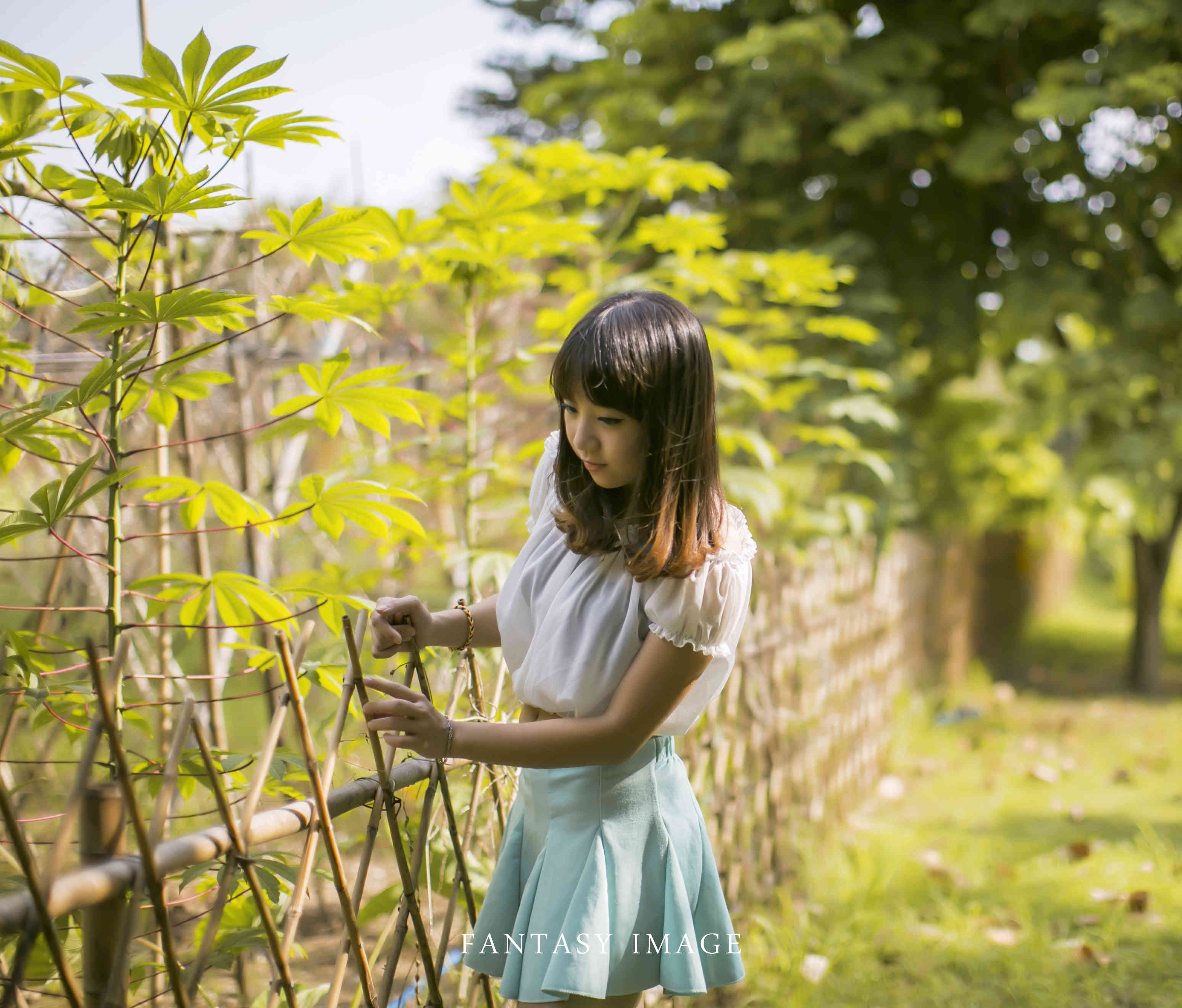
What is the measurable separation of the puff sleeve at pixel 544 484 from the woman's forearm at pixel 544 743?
391 millimetres

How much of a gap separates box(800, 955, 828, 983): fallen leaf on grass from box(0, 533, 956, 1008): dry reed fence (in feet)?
0.84

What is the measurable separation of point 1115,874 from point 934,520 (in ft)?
9.59

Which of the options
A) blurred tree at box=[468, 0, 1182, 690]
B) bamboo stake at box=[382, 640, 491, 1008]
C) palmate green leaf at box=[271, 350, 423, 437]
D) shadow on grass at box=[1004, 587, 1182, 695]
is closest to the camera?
bamboo stake at box=[382, 640, 491, 1008]

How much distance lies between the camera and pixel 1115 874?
3039mm

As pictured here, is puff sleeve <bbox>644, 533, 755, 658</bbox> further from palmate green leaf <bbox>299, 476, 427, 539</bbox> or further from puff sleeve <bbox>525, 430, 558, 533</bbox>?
palmate green leaf <bbox>299, 476, 427, 539</bbox>

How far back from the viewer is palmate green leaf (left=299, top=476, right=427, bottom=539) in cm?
141

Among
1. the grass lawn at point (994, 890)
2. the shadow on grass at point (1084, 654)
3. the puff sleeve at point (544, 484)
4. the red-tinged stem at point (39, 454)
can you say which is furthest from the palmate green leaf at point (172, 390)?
the shadow on grass at point (1084, 654)

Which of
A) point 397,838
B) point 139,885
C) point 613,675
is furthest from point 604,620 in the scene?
point 139,885

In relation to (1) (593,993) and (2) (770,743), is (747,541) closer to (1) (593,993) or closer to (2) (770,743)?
(1) (593,993)

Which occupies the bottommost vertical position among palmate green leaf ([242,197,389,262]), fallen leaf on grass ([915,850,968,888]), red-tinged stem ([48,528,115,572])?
fallen leaf on grass ([915,850,968,888])

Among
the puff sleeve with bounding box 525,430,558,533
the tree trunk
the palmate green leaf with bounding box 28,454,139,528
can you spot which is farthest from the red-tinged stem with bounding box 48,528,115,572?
the tree trunk

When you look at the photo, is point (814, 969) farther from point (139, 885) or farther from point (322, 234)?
point (322, 234)

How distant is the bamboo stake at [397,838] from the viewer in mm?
1124

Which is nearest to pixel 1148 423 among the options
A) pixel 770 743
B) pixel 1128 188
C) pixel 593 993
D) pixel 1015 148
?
pixel 1128 188
